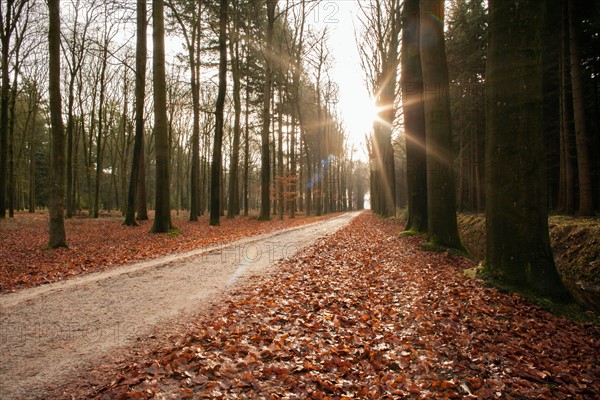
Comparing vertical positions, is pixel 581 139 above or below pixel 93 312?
above

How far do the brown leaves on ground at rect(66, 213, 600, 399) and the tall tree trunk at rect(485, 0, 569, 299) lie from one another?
74 cm

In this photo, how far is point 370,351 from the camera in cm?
378

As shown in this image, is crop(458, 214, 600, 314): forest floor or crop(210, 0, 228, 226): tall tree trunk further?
crop(210, 0, 228, 226): tall tree trunk

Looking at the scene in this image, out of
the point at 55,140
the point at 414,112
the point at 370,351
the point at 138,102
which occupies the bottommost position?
the point at 370,351

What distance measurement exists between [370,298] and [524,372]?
2.49 metres

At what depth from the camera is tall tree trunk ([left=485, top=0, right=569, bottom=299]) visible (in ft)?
16.9

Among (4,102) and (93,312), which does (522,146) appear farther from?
(4,102)

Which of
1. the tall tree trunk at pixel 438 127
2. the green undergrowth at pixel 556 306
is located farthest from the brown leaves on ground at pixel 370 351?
the tall tree trunk at pixel 438 127

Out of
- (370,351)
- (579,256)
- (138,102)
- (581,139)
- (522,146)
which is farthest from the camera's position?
(138,102)

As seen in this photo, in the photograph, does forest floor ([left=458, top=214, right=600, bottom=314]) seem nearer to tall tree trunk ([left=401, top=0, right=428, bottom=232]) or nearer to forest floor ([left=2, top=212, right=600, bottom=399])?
forest floor ([left=2, top=212, right=600, bottom=399])

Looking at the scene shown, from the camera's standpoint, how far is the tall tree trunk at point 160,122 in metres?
12.6

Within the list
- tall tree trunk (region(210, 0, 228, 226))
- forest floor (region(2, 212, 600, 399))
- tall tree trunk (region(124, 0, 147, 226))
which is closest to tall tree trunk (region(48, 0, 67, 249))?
tall tree trunk (region(124, 0, 147, 226))

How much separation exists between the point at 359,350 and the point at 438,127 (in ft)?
22.2

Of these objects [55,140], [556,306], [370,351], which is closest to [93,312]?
[370,351]
